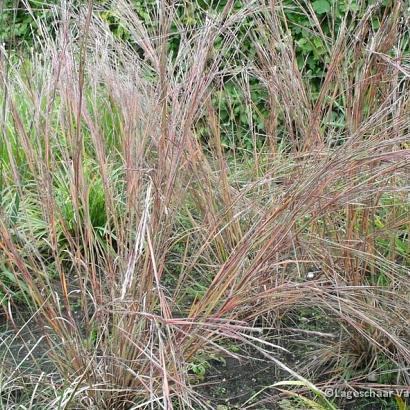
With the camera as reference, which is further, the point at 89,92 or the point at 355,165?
the point at 89,92

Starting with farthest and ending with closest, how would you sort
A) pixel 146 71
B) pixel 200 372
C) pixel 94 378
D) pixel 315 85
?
pixel 315 85 → pixel 146 71 → pixel 200 372 → pixel 94 378

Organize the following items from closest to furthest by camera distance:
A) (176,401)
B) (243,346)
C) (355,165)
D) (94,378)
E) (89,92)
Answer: (355,165)
(94,378)
(176,401)
(243,346)
(89,92)

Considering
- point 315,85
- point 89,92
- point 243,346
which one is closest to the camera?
point 243,346

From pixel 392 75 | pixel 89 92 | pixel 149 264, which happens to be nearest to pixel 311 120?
pixel 392 75

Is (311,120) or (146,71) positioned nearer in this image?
(311,120)

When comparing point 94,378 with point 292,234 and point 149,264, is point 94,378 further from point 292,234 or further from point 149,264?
point 292,234

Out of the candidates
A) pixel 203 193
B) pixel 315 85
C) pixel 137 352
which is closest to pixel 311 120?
pixel 203 193

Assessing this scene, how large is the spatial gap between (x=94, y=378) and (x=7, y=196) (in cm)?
137

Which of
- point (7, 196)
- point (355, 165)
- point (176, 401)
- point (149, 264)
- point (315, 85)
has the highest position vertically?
point (355, 165)

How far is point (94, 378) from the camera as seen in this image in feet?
7.28

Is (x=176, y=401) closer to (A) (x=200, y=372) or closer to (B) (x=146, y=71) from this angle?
(A) (x=200, y=372)

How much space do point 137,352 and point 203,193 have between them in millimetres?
813

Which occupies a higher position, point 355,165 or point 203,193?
point 355,165

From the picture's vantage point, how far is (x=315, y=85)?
5352 mm
